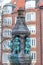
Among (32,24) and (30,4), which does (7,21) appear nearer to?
(30,4)

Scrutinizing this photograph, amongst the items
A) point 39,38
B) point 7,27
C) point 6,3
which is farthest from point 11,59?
point 6,3

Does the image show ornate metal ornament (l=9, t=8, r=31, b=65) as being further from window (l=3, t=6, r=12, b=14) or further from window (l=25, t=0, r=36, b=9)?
window (l=3, t=6, r=12, b=14)

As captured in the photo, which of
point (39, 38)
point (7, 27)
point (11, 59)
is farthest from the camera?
point (7, 27)

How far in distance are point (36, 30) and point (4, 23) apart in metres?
4.84

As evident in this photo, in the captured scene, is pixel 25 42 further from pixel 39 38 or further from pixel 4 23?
pixel 4 23

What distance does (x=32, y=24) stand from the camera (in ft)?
118

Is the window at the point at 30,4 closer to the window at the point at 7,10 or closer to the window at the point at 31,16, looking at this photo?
the window at the point at 31,16

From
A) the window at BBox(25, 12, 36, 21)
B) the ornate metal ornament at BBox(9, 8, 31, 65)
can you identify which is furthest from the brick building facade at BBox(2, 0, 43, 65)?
the ornate metal ornament at BBox(9, 8, 31, 65)

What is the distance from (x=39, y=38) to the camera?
115 ft

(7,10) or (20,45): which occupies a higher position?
(20,45)

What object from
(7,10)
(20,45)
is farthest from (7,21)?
(20,45)

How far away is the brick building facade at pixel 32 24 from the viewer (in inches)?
1385

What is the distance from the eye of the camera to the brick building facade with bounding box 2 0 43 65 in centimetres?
3519

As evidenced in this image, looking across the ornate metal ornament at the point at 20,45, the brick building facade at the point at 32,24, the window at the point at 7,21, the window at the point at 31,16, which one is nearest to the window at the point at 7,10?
the brick building facade at the point at 32,24
